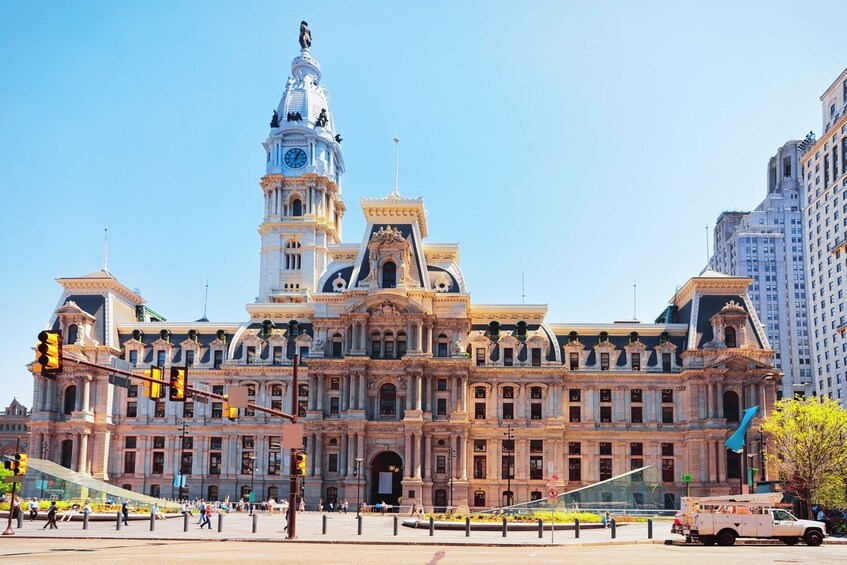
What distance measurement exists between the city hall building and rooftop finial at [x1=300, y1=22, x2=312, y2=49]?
7197 cm

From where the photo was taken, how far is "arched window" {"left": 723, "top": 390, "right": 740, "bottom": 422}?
10194cm

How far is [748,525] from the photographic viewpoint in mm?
51656

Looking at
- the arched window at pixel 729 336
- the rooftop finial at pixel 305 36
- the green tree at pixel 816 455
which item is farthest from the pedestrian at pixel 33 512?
the rooftop finial at pixel 305 36

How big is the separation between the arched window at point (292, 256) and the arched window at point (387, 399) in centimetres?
5020

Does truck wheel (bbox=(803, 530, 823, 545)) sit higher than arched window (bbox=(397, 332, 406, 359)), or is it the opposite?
arched window (bbox=(397, 332, 406, 359))

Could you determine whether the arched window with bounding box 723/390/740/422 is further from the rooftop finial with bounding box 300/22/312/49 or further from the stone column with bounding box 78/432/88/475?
the rooftop finial with bounding box 300/22/312/49

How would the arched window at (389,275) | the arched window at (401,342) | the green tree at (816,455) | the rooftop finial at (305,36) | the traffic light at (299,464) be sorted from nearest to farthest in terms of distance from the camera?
the traffic light at (299,464) < the green tree at (816,455) < the arched window at (401,342) < the arched window at (389,275) < the rooftop finial at (305,36)

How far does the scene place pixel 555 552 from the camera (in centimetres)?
4431

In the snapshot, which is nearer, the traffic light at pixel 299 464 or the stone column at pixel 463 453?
the traffic light at pixel 299 464

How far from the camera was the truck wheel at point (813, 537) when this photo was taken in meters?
51.2

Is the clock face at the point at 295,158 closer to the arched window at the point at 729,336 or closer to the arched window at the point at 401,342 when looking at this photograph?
the arched window at the point at 401,342

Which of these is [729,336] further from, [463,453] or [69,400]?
[69,400]

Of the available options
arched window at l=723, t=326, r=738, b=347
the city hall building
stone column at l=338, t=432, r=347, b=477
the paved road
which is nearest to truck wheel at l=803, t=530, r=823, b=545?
the paved road

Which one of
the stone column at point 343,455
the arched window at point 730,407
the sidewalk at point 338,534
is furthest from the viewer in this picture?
the arched window at point 730,407
